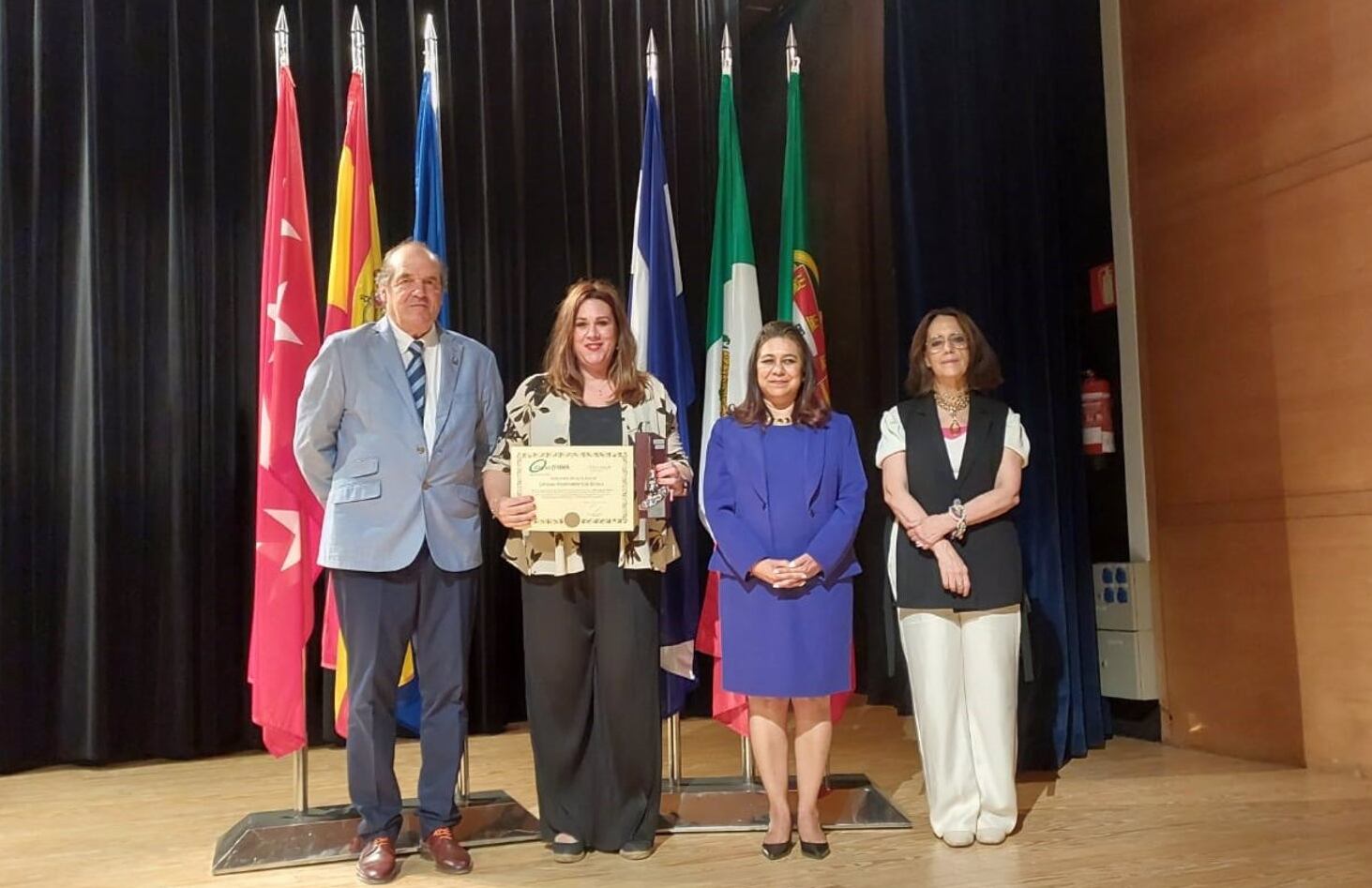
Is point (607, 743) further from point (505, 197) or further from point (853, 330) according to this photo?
point (853, 330)

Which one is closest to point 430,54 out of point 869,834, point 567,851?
point 567,851

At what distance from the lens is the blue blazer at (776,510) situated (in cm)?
260

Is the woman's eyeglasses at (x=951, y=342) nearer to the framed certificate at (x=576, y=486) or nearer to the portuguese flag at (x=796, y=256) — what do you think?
the portuguese flag at (x=796, y=256)

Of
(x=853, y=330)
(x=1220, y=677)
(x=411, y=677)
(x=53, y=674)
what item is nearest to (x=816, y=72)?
(x=853, y=330)

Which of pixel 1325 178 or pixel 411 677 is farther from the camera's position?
pixel 1325 178

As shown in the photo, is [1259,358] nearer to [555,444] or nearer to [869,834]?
[869,834]

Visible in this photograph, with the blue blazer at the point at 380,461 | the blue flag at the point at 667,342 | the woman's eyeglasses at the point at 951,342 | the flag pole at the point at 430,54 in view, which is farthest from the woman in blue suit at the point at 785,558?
the flag pole at the point at 430,54

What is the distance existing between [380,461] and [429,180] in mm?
1075

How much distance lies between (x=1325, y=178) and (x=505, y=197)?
3100 millimetres

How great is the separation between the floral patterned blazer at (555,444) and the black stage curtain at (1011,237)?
5.19 ft

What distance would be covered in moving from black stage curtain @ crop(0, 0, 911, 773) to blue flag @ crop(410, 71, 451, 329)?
45.0 inches

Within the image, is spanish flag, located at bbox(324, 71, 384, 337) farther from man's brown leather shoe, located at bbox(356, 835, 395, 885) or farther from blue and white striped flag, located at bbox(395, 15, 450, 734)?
man's brown leather shoe, located at bbox(356, 835, 395, 885)

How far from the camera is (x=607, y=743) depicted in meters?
2.61

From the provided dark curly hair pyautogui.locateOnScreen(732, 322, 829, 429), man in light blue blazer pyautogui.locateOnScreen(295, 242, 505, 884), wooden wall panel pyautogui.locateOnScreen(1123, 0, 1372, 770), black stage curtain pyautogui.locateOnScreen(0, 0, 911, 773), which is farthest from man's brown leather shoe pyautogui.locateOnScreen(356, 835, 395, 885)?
wooden wall panel pyautogui.locateOnScreen(1123, 0, 1372, 770)
